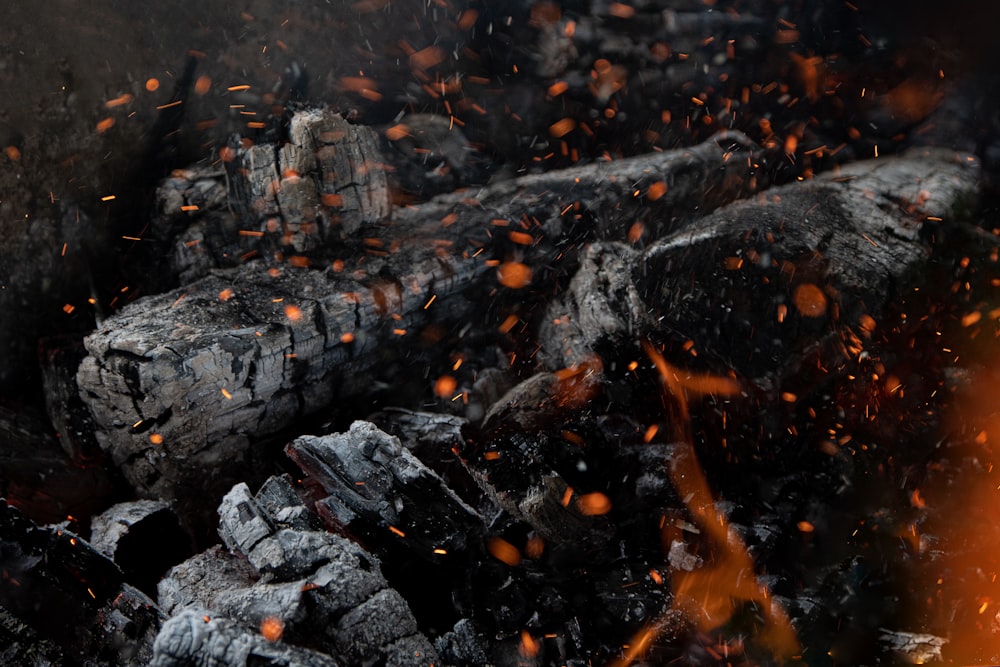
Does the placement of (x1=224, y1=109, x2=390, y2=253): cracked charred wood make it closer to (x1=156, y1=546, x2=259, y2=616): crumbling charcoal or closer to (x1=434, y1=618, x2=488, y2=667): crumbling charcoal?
(x1=156, y1=546, x2=259, y2=616): crumbling charcoal

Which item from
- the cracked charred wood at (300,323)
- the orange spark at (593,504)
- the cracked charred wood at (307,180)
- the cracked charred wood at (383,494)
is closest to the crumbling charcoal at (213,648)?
the cracked charred wood at (383,494)

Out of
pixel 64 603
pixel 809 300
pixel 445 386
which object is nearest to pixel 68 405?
pixel 64 603

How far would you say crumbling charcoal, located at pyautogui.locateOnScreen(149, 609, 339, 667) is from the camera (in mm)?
2137

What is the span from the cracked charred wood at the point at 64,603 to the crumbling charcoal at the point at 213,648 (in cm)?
45

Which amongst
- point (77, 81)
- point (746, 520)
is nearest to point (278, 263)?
point (77, 81)

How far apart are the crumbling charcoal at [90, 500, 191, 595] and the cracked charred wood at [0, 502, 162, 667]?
0.20 metres

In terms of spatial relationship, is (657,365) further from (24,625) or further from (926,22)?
A: (926,22)

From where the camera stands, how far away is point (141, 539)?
2930mm

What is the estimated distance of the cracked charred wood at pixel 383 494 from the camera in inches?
114

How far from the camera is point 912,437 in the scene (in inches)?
149

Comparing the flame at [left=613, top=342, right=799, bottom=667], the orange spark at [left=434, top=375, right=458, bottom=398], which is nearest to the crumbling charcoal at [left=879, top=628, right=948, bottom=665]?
the flame at [left=613, top=342, right=799, bottom=667]

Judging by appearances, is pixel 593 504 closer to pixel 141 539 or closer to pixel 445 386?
pixel 445 386

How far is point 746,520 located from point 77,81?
12.7ft

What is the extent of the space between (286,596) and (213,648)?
0.99 feet
